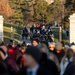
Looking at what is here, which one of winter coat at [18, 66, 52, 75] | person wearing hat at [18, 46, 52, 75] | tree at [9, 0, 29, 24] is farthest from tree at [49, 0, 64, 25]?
person wearing hat at [18, 46, 52, 75]

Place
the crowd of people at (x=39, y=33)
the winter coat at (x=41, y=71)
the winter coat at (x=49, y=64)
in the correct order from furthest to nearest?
the crowd of people at (x=39, y=33) < the winter coat at (x=49, y=64) < the winter coat at (x=41, y=71)

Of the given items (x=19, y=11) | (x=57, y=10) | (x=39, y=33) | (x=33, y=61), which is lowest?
(x=39, y=33)

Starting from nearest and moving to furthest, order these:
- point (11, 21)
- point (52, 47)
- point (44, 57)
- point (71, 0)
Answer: point (44, 57) → point (52, 47) → point (71, 0) → point (11, 21)

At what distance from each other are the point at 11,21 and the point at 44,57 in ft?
222

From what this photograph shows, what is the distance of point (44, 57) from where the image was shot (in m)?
7.42

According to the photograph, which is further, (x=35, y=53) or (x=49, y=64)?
(x=49, y=64)

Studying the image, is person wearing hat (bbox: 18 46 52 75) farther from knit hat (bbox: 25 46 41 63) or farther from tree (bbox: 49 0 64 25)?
tree (bbox: 49 0 64 25)

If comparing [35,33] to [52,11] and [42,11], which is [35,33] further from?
[52,11]

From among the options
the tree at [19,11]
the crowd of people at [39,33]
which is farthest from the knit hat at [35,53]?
the tree at [19,11]

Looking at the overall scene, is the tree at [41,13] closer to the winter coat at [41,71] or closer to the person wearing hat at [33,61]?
the winter coat at [41,71]

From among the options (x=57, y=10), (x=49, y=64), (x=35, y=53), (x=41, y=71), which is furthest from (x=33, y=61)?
(x=57, y=10)

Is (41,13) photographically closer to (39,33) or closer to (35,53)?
(39,33)

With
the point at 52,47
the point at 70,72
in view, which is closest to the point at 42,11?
the point at 52,47

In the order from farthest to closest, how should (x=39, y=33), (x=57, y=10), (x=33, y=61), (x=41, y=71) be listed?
(x=57, y=10) < (x=39, y=33) < (x=41, y=71) < (x=33, y=61)
